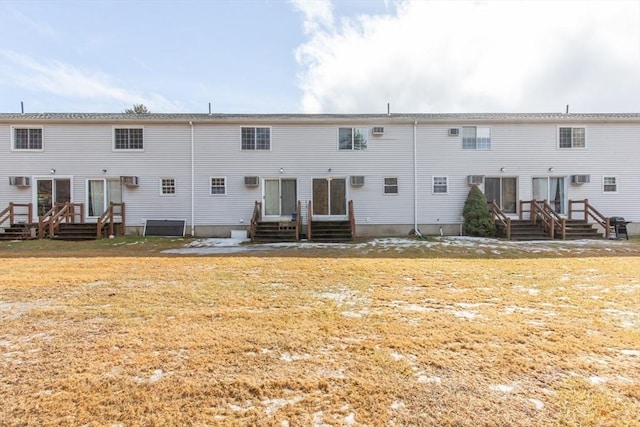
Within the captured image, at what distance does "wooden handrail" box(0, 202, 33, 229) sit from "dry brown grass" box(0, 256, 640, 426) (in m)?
10.6

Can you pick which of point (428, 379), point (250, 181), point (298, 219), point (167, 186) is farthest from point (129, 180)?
point (428, 379)

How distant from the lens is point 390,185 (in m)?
14.5

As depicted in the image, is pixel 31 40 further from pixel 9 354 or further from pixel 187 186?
pixel 9 354

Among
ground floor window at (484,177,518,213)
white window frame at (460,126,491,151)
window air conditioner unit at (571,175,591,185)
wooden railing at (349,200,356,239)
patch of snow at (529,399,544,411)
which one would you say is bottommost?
A: patch of snow at (529,399,544,411)

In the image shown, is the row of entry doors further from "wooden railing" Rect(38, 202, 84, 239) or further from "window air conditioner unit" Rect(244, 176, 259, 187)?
"wooden railing" Rect(38, 202, 84, 239)

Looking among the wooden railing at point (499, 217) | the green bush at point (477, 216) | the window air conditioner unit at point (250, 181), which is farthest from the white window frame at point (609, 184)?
the window air conditioner unit at point (250, 181)

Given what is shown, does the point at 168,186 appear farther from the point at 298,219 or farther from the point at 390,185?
the point at 390,185

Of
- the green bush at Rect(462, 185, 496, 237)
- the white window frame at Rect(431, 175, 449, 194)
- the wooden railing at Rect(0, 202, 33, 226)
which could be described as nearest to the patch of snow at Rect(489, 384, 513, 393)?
the green bush at Rect(462, 185, 496, 237)

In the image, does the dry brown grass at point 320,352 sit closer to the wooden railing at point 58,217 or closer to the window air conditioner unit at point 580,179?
the wooden railing at point 58,217

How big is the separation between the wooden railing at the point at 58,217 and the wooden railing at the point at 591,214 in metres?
21.3

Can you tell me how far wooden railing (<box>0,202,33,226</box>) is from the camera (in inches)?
520

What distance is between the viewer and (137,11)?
13977mm

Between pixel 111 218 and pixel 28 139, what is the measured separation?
520 cm

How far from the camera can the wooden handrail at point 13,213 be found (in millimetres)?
13203
